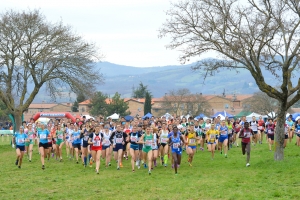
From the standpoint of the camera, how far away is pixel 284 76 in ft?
63.2

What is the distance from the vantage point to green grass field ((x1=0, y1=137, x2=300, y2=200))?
14.0m

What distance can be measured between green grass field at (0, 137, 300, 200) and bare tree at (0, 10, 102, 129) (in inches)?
658

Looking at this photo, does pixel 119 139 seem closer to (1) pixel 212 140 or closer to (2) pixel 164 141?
(2) pixel 164 141

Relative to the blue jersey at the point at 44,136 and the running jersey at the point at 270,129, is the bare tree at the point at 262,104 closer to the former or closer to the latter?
the running jersey at the point at 270,129

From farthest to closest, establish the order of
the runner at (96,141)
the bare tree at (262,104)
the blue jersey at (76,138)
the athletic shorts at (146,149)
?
1. the bare tree at (262,104)
2. the blue jersey at (76,138)
3. the runner at (96,141)
4. the athletic shorts at (146,149)

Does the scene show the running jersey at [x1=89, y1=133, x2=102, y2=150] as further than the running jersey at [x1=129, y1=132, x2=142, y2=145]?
No

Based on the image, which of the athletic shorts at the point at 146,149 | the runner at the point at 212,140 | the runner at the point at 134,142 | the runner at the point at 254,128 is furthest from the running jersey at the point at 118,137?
the runner at the point at 254,128

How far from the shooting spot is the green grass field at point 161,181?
1398 centimetres

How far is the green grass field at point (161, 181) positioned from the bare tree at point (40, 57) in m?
16.7

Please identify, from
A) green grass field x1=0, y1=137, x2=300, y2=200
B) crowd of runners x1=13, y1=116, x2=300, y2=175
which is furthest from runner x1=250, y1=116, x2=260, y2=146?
green grass field x1=0, y1=137, x2=300, y2=200

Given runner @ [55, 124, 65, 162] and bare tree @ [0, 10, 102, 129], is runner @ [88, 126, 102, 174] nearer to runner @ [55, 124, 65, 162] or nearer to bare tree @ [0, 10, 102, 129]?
runner @ [55, 124, 65, 162]

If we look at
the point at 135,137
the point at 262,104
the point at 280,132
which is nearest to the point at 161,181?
the point at 135,137

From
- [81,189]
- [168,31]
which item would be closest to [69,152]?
[168,31]

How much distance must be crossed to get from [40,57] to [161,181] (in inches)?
949
